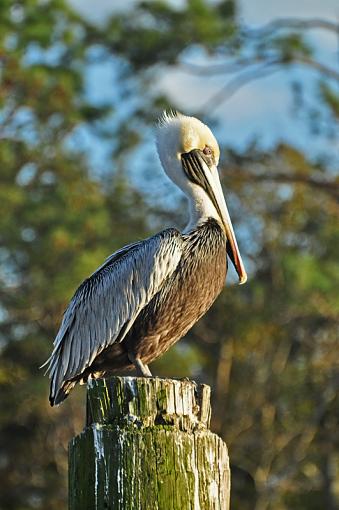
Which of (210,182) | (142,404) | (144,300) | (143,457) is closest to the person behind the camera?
(143,457)

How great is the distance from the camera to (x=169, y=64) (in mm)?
18531

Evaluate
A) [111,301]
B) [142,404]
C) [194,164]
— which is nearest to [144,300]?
[111,301]

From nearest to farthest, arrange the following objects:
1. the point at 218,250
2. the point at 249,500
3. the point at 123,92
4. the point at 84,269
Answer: the point at 218,250 → the point at 84,269 → the point at 123,92 → the point at 249,500

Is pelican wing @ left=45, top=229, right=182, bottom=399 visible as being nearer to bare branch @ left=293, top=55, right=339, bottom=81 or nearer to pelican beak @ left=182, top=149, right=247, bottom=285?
pelican beak @ left=182, top=149, right=247, bottom=285

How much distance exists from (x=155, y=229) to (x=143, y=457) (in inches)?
784

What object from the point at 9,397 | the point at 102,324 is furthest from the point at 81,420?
the point at 102,324

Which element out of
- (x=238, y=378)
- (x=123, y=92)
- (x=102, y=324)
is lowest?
(x=102, y=324)

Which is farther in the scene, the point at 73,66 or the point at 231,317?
the point at 231,317

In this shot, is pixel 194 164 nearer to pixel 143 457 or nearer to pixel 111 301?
pixel 111 301

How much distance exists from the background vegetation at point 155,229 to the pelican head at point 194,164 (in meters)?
11.3

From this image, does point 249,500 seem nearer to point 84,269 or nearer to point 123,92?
point 84,269

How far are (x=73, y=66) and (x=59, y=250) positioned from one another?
3752mm

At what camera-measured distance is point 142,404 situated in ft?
12.2

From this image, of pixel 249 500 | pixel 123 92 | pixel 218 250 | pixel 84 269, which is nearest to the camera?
pixel 218 250
